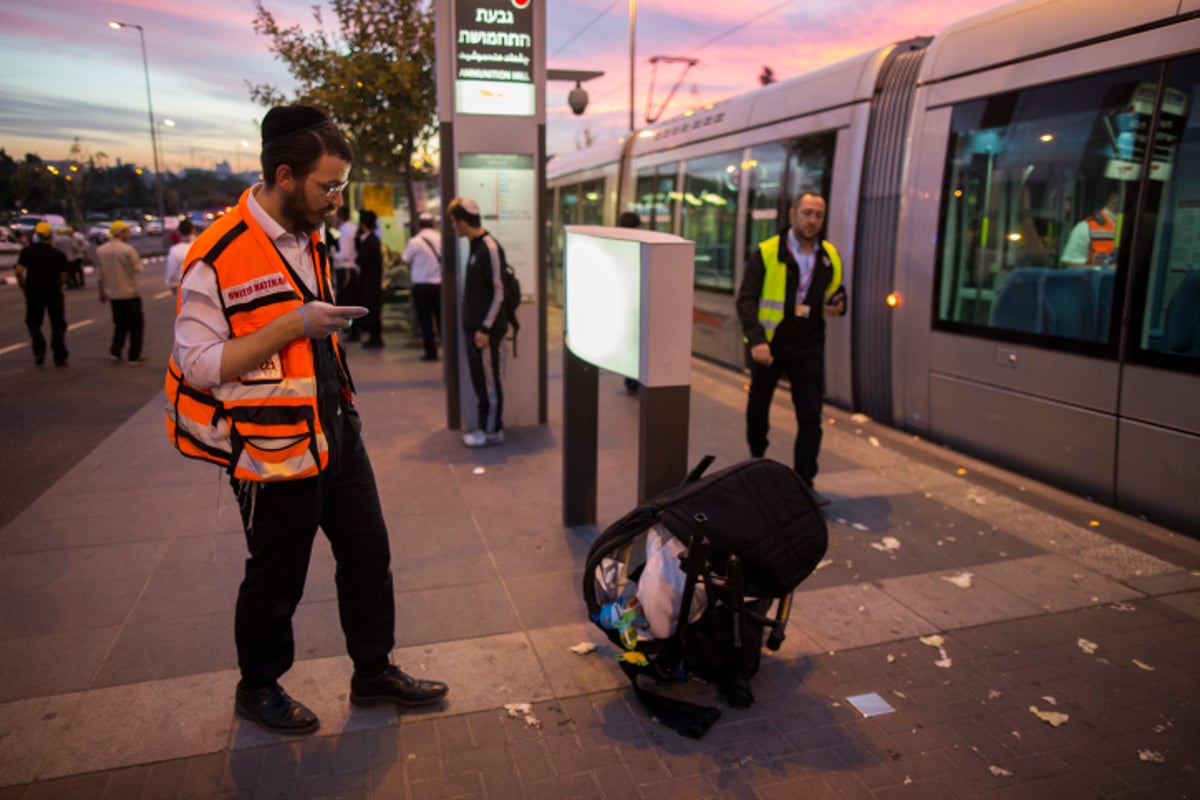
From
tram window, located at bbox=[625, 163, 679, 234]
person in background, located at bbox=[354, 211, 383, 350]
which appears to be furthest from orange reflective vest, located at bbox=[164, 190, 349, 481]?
tram window, located at bbox=[625, 163, 679, 234]

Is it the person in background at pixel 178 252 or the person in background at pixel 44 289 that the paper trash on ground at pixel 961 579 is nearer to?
the person in background at pixel 178 252

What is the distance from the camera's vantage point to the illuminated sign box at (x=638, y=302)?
11.8 feet

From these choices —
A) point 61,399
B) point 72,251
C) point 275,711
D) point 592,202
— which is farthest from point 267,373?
point 72,251

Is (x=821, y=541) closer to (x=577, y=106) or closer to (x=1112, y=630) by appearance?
(x=1112, y=630)

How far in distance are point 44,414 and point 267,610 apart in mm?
7138

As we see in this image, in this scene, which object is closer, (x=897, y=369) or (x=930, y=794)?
(x=930, y=794)

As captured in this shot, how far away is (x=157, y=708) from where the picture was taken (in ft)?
10.2

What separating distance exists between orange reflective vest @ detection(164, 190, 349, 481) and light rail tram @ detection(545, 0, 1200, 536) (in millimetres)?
4707

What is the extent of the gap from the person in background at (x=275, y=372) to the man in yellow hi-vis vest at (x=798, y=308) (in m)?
3.20

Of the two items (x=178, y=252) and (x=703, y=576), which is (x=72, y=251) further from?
(x=703, y=576)

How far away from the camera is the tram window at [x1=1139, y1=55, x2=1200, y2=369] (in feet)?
15.3

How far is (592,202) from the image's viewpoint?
15742mm

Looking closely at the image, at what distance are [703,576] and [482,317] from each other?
4.16 m

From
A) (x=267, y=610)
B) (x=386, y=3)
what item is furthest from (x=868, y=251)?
(x=386, y=3)
